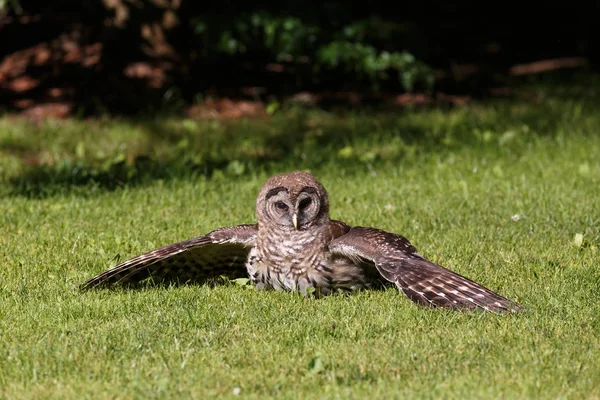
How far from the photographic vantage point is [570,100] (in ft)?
42.6

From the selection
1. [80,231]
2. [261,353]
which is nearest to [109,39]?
[80,231]

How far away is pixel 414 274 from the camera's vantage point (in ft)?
19.5

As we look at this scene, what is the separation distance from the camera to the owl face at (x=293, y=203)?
628cm

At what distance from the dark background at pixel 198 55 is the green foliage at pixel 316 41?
0.05 ft

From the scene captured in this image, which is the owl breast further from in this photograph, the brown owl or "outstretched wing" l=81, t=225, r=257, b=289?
"outstretched wing" l=81, t=225, r=257, b=289

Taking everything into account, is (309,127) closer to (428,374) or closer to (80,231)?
(80,231)

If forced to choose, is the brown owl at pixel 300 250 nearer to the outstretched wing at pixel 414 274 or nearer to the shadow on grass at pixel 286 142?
the outstretched wing at pixel 414 274

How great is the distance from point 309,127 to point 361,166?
1854mm

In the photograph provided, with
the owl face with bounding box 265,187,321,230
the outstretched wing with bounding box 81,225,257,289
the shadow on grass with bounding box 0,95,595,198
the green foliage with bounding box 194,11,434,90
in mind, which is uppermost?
the green foliage with bounding box 194,11,434,90

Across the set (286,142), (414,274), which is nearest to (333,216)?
(414,274)

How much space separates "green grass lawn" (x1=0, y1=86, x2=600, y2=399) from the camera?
4859 mm

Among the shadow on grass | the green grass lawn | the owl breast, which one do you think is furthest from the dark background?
the owl breast

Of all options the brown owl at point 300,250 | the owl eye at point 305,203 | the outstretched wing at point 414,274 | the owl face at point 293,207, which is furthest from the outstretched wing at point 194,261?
the outstretched wing at point 414,274

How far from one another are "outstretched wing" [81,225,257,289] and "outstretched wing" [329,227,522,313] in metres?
0.67
